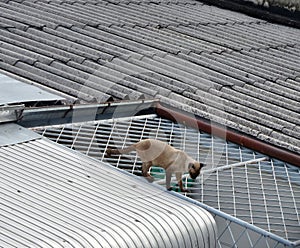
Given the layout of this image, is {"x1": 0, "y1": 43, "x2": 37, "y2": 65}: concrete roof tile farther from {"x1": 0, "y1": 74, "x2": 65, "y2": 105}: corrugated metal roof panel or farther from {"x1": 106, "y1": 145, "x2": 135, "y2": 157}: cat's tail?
{"x1": 106, "y1": 145, "x2": 135, "y2": 157}: cat's tail

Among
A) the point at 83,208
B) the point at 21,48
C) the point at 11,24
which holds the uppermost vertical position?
the point at 83,208

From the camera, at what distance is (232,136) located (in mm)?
7430

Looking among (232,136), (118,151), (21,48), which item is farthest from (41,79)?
(232,136)

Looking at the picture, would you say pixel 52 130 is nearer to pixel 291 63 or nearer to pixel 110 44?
pixel 110 44

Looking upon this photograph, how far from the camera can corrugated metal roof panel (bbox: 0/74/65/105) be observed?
22.0ft

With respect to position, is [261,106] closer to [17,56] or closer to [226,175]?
[226,175]

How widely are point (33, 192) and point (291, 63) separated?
22.0 feet

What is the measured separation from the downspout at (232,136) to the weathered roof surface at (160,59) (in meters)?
0.20

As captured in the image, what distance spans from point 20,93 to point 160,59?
3.08 meters

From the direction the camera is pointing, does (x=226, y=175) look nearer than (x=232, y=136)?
Yes

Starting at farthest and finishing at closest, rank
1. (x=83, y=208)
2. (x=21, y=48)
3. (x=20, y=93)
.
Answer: (x=21, y=48) < (x=20, y=93) < (x=83, y=208)

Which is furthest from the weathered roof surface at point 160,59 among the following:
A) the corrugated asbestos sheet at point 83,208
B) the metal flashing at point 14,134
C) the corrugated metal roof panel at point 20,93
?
the corrugated asbestos sheet at point 83,208

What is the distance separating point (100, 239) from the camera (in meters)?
4.45

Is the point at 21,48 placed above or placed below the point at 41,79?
below
